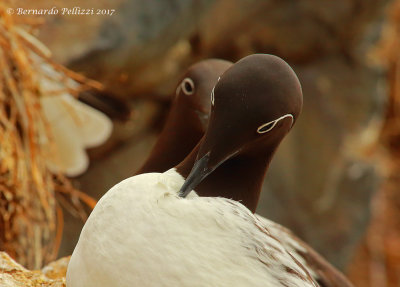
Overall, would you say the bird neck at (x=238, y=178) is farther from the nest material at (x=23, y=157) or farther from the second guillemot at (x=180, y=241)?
the nest material at (x=23, y=157)

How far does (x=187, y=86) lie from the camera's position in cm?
265

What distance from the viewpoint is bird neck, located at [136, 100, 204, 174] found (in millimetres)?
2611

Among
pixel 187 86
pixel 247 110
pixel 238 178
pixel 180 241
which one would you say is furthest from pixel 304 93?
pixel 180 241

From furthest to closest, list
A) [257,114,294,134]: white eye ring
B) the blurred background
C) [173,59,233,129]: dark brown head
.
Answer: the blurred background, [173,59,233,129]: dark brown head, [257,114,294,134]: white eye ring

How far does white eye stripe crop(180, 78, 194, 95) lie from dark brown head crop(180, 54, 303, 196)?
91 cm

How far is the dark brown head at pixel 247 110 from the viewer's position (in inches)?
64.6

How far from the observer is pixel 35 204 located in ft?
9.73

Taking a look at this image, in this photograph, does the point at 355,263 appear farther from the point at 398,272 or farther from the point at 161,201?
the point at 161,201

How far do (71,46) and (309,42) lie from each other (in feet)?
7.00

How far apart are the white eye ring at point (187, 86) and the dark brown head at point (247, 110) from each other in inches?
36.0

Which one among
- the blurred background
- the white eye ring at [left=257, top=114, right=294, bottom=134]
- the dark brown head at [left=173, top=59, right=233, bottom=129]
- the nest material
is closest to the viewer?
the white eye ring at [left=257, top=114, right=294, bottom=134]

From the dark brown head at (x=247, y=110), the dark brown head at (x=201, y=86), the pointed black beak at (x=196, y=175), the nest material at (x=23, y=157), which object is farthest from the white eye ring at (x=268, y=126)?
the nest material at (x=23, y=157)

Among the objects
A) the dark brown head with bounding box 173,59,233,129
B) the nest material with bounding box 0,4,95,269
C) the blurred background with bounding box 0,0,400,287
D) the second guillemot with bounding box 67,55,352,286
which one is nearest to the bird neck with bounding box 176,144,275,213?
the second guillemot with bounding box 67,55,352,286

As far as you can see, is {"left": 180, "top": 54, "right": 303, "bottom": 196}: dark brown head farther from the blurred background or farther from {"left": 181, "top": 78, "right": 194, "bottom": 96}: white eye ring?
the blurred background
